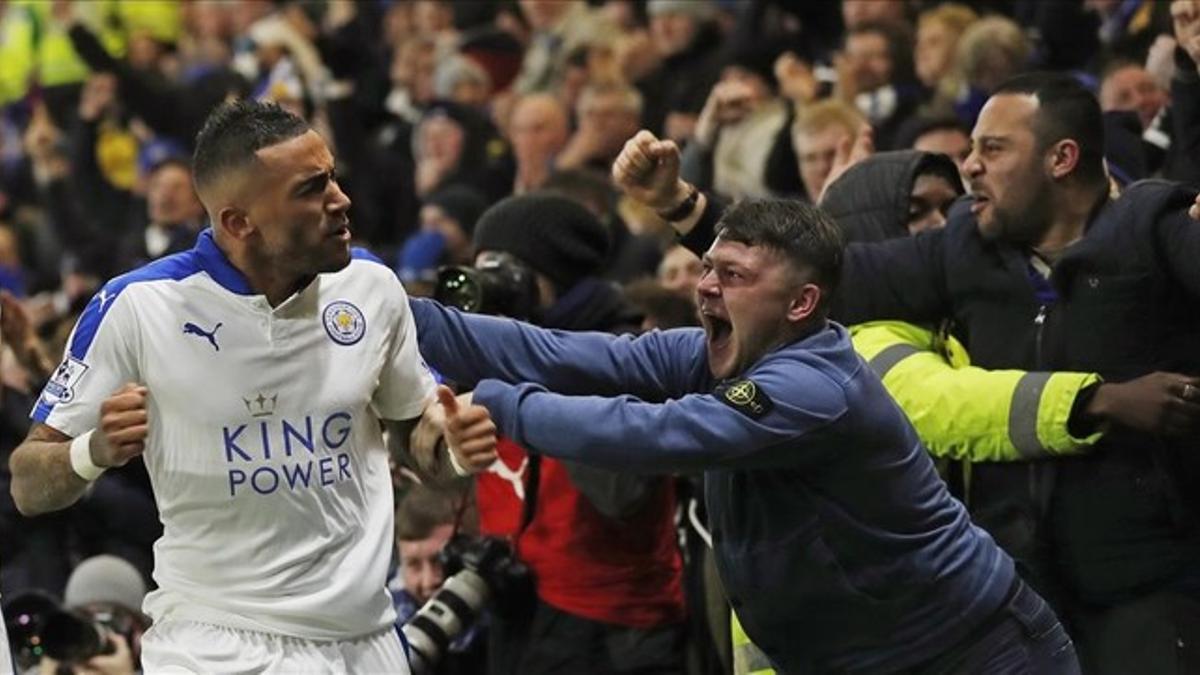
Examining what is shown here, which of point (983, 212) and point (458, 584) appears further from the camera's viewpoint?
point (458, 584)

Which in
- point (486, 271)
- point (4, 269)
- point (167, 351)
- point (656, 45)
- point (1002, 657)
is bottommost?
point (4, 269)

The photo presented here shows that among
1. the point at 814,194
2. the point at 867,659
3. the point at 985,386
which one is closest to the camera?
the point at 867,659

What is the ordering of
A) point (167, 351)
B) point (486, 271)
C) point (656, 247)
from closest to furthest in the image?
point (167, 351) → point (486, 271) → point (656, 247)

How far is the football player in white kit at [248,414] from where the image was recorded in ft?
16.9

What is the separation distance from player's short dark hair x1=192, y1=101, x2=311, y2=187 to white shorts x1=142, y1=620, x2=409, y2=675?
37.9 inches

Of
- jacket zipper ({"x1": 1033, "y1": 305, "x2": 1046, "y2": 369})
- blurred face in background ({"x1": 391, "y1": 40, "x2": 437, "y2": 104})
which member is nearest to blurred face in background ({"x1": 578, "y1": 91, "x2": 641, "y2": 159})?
blurred face in background ({"x1": 391, "y1": 40, "x2": 437, "y2": 104})

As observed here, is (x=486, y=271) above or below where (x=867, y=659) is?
above

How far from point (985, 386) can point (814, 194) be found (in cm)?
282

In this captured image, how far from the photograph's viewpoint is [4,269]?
13.1m

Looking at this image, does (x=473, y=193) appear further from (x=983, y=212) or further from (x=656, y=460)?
(x=656, y=460)

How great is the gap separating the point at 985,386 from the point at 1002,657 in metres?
0.77

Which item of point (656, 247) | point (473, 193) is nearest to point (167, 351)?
point (656, 247)

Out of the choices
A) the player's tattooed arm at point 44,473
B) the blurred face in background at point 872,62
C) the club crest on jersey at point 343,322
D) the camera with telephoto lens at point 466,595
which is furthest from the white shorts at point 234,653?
the blurred face in background at point 872,62

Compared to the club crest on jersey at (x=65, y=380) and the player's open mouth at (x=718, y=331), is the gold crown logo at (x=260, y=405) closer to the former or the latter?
the club crest on jersey at (x=65, y=380)
